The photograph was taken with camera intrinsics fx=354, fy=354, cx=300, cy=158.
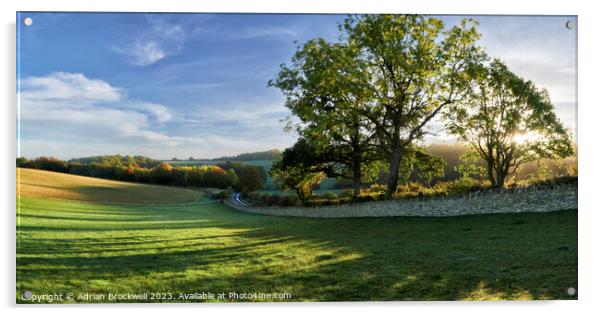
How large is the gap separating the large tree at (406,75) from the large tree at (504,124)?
613 mm

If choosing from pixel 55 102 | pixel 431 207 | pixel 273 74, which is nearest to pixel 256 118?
pixel 273 74

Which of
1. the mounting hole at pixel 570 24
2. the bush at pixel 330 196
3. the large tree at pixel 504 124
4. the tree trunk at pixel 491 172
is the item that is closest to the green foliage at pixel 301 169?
the bush at pixel 330 196

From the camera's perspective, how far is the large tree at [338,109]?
10531 millimetres

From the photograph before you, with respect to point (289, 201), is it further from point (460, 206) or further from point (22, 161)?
point (22, 161)

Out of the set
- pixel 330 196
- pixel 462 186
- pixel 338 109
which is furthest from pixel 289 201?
pixel 462 186

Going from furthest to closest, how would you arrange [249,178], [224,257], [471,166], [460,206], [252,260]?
[460,206]
[471,166]
[249,178]
[224,257]
[252,260]

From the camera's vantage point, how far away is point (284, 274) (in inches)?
277

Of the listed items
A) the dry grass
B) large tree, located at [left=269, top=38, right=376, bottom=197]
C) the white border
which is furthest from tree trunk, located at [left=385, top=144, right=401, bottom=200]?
the dry grass

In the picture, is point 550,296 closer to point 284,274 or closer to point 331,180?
point 284,274

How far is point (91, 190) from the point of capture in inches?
312

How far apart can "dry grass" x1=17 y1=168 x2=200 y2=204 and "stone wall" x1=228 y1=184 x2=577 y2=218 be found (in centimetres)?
170

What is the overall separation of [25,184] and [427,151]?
998 centimetres

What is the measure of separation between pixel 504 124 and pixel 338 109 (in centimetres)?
518
